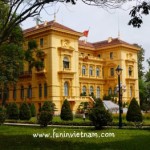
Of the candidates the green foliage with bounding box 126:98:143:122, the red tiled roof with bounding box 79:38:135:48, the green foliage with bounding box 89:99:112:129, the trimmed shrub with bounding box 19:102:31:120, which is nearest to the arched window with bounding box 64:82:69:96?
the red tiled roof with bounding box 79:38:135:48

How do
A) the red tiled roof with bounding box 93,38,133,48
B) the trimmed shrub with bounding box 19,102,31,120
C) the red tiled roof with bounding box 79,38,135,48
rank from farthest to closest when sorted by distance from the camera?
the red tiled roof with bounding box 79,38,135,48, the red tiled roof with bounding box 93,38,133,48, the trimmed shrub with bounding box 19,102,31,120

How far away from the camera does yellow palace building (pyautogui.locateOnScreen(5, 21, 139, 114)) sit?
42844 mm

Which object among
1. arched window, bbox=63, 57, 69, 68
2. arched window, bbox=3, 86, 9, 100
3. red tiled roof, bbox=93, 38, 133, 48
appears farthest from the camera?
red tiled roof, bbox=93, 38, 133, 48

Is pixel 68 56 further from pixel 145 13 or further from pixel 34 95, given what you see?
pixel 145 13

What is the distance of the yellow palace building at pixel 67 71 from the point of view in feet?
141

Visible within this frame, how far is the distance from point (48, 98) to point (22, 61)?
27.8 ft

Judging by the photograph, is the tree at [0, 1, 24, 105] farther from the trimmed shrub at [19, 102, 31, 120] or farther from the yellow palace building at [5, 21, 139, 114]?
the yellow palace building at [5, 21, 139, 114]

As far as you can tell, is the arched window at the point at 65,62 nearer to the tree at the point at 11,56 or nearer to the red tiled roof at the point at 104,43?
the tree at the point at 11,56

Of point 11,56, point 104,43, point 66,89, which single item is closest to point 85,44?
point 104,43

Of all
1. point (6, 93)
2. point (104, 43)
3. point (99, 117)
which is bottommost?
point (99, 117)

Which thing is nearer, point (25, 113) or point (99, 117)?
point (99, 117)

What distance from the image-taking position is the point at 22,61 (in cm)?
3578

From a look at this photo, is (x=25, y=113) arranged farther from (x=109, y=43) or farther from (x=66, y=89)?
(x=109, y=43)

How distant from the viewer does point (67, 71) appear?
44062 mm
